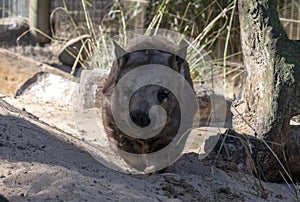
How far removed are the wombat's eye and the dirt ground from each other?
1.41ft

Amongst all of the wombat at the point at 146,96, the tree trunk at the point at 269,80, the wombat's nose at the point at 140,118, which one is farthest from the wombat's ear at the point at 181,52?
the wombat's nose at the point at 140,118

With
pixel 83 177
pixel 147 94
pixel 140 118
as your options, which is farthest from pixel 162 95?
pixel 83 177

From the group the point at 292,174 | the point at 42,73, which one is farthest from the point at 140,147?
the point at 42,73

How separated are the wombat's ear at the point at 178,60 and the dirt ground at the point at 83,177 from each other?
0.61 meters

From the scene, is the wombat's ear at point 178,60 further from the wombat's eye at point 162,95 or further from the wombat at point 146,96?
the wombat's eye at point 162,95

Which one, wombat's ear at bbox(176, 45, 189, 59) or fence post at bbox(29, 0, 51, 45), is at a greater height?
wombat's ear at bbox(176, 45, 189, 59)

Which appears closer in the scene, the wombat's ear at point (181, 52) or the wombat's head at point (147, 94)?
the wombat's head at point (147, 94)

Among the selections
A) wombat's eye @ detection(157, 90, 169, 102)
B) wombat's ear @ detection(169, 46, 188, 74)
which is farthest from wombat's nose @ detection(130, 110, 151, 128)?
wombat's ear @ detection(169, 46, 188, 74)

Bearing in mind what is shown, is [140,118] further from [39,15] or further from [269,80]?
[39,15]

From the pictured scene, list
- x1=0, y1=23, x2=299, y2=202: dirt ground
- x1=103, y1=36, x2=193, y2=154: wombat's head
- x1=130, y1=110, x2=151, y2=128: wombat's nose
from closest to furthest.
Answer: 1. x1=0, y1=23, x2=299, y2=202: dirt ground
2. x1=130, y1=110, x2=151, y2=128: wombat's nose
3. x1=103, y1=36, x2=193, y2=154: wombat's head

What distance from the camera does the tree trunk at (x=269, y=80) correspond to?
4.29 meters

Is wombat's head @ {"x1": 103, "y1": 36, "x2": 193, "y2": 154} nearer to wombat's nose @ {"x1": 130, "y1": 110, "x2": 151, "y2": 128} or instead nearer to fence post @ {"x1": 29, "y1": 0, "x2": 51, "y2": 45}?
wombat's nose @ {"x1": 130, "y1": 110, "x2": 151, "y2": 128}

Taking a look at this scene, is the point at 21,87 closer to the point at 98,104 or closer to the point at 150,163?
the point at 98,104

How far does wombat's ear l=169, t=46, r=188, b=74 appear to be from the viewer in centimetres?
426
